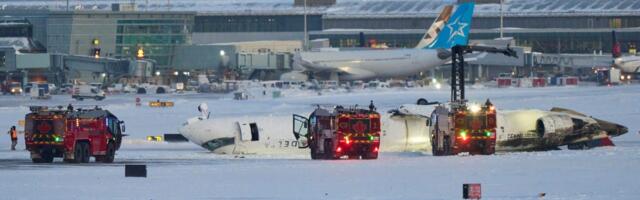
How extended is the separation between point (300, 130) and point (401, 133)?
3688mm

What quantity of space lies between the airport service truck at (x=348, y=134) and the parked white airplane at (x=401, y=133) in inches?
181

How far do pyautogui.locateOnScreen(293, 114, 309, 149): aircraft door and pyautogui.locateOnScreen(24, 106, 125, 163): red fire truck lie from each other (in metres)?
7.64

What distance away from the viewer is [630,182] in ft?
131

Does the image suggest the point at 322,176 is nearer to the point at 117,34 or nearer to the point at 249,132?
the point at 249,132

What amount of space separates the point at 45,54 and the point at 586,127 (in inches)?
3841

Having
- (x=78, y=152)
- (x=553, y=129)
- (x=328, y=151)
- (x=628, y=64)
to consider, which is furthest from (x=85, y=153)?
(x=628, y=64)

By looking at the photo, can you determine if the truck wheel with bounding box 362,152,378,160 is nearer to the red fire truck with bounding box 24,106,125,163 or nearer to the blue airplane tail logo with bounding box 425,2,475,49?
the red fire truck with bounding box 24,106,125,163

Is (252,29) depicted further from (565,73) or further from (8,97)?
(8,97)

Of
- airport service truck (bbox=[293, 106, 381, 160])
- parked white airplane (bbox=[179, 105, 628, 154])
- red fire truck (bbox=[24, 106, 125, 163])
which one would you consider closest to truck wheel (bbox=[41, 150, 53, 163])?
red fire truck (bbox=[24, 106, 125, 163])

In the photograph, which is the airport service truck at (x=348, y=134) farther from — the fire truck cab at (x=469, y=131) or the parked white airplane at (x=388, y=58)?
the parked white airplane at (x=388, y=58)

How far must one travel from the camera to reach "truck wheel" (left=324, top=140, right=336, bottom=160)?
174ft

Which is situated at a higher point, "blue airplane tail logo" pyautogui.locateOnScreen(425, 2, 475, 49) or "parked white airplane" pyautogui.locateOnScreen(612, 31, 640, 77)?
"blue airplane tail logo" pyautogui.locateOnScreen(425, 2, 475, 49)

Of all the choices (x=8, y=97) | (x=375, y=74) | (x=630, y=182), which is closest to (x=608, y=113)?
(x=630, y=182)

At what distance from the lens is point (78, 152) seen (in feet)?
171
